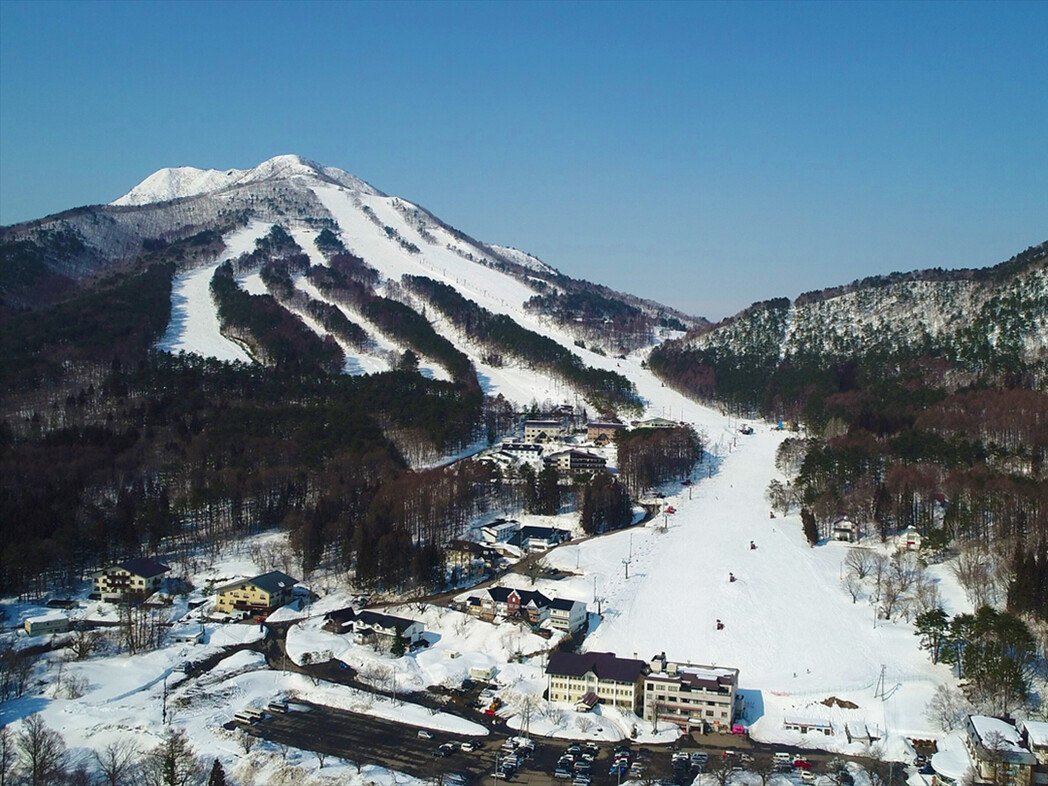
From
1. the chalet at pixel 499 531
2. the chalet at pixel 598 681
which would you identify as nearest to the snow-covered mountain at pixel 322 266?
the chalet at pixel 499 531

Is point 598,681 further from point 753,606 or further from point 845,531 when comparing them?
point 845,531

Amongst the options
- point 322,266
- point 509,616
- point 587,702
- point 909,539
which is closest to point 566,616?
point 509,616

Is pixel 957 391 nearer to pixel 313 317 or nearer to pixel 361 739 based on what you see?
pixel 361 739

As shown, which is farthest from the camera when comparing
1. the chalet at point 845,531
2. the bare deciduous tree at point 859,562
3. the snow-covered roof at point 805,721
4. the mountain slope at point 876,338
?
the mountain slope at point 876,338

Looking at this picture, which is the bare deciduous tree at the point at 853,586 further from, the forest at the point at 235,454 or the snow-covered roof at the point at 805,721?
the forest at the point at 235,454

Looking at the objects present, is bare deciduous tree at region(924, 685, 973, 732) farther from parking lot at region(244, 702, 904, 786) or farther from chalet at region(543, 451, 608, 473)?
chalet at region(543, 451, 608, 473)

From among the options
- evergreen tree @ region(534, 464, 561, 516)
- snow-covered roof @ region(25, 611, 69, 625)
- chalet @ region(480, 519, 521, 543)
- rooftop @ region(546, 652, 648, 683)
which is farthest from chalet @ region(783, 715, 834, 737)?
snow-covered roof @ region(25, 611, 69, 625)

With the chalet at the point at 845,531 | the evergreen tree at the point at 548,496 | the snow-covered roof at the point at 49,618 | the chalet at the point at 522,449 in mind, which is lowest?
the snow-covered roof at the point at 49,618
